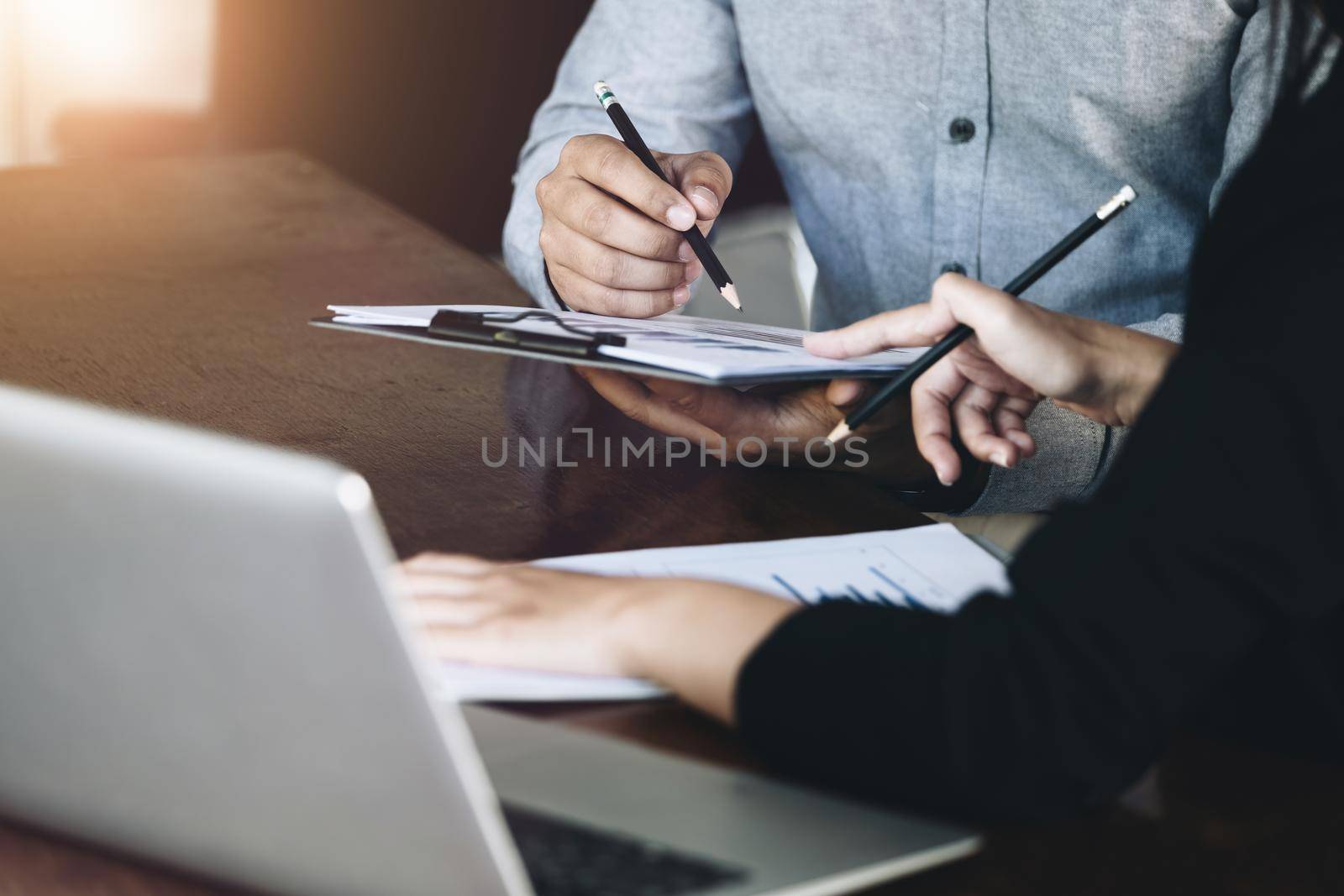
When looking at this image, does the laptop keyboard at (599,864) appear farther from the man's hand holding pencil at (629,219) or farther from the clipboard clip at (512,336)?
the man's hand holding pencil at (629,219)

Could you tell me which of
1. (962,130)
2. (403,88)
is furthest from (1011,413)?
(403,88)

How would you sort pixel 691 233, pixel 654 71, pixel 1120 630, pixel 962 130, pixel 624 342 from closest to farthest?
pixel 1120 630, pixel 624 342, pixel 691 233, pixel 962 130, pixel 654 71

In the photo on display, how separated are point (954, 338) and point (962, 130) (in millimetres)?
574

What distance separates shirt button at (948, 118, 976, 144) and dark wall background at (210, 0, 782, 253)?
147 centimetres

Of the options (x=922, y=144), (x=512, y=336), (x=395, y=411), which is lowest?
(x=395, y=411)

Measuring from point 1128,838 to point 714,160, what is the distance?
703 mm

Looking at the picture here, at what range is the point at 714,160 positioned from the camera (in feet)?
3.44

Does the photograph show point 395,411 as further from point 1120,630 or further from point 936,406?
point 1120,630

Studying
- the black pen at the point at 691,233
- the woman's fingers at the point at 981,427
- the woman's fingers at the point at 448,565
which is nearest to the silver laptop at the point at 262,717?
the woman's fingers at the point at 448,565

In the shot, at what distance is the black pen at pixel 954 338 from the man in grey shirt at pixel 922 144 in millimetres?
210

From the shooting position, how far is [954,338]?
2.52 ft

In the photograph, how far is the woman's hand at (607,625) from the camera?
1.76ft

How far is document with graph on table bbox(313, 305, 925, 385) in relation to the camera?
26.9 inches

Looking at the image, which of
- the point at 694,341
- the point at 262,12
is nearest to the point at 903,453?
the point at 694,341
